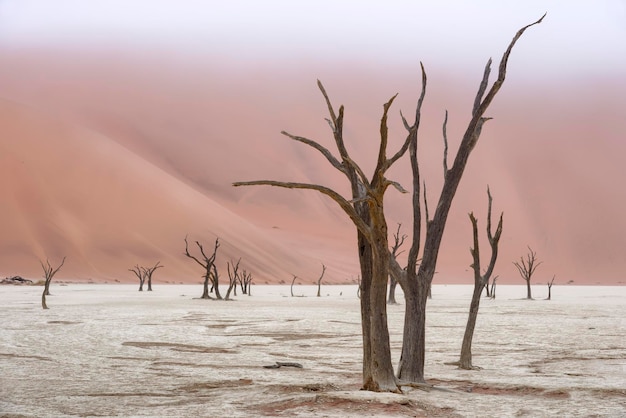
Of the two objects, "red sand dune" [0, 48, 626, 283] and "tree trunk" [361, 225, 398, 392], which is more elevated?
"red sand dune" [0, 48, 626, 283]

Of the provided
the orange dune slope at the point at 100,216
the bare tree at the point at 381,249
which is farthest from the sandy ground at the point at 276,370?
the orange dune slope at the point at 100,216

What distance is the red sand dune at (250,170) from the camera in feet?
256

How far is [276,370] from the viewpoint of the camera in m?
12.5

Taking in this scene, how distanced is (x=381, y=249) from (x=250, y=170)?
9731cm

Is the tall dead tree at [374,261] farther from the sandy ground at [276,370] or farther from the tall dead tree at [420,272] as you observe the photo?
the tall dead tree at [420,272]

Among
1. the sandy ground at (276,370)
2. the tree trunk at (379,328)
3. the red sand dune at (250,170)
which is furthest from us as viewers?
the red sand dune at (250,170)

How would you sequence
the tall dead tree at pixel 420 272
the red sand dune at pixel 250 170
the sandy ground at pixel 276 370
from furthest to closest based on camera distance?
the red sand dune at pixel 250 170
the tall dead tree at pixel 420 272
the sandy ground at pixel 276 370

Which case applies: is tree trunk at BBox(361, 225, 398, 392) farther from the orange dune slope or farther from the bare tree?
the orange dune slope

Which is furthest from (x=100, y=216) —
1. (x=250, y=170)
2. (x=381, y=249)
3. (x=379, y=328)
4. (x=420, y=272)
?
(x=381, y=249)

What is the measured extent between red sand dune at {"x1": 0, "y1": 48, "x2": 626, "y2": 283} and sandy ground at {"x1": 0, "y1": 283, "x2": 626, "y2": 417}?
2033 inches

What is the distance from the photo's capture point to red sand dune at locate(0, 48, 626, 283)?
256 ft

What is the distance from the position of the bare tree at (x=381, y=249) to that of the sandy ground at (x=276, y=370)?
0.48 meters

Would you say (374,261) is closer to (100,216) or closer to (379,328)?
(379,328)

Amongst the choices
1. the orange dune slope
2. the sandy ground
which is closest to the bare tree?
the sandy ground
